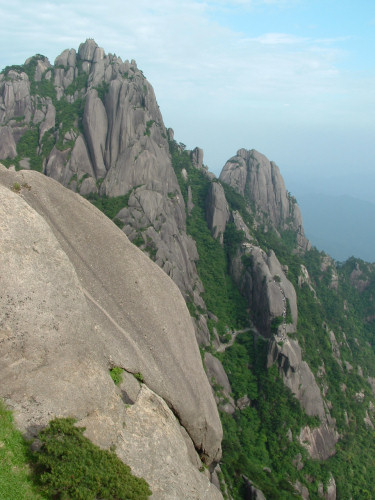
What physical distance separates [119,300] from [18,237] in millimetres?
5826

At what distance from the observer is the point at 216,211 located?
62.7m

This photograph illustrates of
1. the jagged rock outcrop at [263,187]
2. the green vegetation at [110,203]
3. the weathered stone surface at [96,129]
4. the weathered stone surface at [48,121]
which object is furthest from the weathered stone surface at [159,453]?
the jagged rock outcrop at [263,187]

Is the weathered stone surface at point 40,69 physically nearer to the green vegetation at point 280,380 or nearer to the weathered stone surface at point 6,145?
the weathered stone surface at point 6,145

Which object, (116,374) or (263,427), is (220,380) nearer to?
(263,427)

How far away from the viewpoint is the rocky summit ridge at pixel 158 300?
1294 centimetres

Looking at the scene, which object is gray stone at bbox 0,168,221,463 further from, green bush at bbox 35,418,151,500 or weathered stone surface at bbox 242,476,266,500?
weathered stone surface at bbox 242,476,266,500

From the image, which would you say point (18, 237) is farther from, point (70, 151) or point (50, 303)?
→ point (70, 151)

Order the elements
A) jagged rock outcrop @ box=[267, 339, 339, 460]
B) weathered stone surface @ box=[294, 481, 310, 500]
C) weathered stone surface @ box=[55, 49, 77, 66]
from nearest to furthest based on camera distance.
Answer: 1. weathered stone surface @ box=[294, 481, 310, 500]
2. jagged rock outcrop @ box=[267, 339, 339, 460]
3. weathered stone surface @ box=[55, 49, 77, 66]

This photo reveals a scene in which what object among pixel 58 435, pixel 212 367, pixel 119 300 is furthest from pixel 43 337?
pixel 212 367

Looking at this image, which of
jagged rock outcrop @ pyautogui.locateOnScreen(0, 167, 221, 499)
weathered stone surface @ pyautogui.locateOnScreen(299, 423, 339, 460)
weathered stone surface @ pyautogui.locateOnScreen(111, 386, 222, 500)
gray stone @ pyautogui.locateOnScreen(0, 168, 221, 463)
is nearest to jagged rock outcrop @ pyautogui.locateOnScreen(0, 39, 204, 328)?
weathered stone surface @ pyautogui.locateOnScreen(299, 423, 339, 460)

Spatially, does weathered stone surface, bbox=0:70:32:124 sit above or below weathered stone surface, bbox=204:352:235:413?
above

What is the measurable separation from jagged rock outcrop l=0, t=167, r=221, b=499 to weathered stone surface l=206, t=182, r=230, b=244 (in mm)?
43915

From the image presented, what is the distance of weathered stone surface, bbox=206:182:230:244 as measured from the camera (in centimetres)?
6201

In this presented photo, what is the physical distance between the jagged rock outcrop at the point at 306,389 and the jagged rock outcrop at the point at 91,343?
90.4 ft
